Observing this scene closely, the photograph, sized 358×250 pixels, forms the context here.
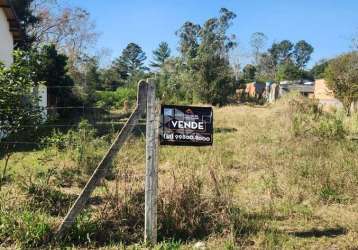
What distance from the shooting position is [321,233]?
18.8 feet

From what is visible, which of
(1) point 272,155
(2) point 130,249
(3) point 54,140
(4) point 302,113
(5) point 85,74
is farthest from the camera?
(5) point 85,74

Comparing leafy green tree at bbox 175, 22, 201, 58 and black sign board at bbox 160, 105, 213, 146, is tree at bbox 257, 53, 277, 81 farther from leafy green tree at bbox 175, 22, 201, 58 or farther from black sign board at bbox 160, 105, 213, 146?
black sign board at bbox 160, 105, 213, 146

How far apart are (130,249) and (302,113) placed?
14.5 metres

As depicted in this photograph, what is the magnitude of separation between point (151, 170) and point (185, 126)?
694 mm

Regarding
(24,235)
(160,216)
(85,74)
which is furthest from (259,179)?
(85,74)

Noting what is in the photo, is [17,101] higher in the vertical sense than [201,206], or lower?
higher

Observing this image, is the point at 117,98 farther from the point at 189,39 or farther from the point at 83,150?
the point at 83,150

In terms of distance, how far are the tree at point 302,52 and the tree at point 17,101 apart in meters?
116

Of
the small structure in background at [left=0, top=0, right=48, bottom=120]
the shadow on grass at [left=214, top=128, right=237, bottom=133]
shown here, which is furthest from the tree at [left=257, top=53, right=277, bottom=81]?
the small structure in background at [left=0, top=0, right=48, bottom=120]

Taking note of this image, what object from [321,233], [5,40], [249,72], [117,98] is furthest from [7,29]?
[249,72]

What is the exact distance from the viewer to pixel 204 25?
45875 millimetres

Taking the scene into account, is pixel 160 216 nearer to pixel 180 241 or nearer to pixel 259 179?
pixel 180 241

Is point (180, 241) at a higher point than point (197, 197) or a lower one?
lower

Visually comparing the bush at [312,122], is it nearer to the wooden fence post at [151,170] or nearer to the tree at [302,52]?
the wooden fence post at [151,170]
